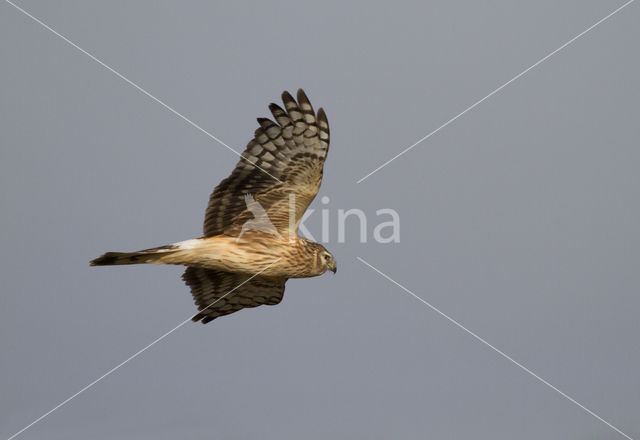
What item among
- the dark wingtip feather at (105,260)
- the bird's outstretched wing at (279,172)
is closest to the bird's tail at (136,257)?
the dark wingtip feather at (105,260)

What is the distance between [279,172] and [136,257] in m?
1.60

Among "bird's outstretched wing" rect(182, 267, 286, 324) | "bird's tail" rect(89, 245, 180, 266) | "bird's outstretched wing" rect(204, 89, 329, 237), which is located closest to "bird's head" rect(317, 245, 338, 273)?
"bird's outstretched wing" rect(204, 89, 329, 237)

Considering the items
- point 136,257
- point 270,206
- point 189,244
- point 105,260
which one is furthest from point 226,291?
point 105,260

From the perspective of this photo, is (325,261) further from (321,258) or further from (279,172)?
(279,172)

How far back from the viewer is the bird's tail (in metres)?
6.96

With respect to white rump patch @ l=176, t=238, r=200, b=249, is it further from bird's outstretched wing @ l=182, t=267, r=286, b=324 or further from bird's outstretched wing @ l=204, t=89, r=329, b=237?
bird's outstretched wing @ l=182, t=267, r=286, b=324

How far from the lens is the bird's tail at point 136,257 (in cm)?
696

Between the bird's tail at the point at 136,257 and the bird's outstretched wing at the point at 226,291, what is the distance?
1.42 m

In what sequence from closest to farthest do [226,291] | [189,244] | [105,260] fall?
[105,260]
[189,244]
[226,291]

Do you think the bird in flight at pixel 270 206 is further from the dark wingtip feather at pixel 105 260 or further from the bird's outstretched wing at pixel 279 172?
the dark wingtip feather at pixel 105 260

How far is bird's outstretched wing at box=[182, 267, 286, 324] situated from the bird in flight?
0.78 m

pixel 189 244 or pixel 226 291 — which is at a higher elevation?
pixel 189 244

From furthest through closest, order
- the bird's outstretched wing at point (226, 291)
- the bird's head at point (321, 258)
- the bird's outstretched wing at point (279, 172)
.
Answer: the bird's outstretched wing at point (226, 291), the bird's head at point (321, 258), the bird's outstretched wing at point (279, 172)

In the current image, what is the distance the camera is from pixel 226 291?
895 cm
